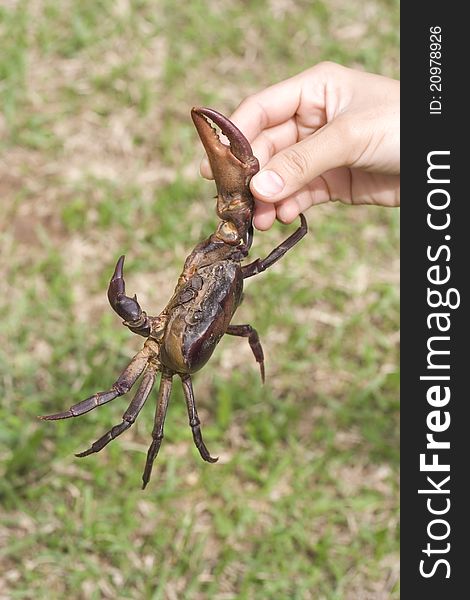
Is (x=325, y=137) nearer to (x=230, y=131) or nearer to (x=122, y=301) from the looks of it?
(x=230, y=131)

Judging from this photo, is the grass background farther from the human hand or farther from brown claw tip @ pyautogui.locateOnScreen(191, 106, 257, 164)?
brown claw tip @ pyautogui.locateOnScreen(191, 106, 257, 164)

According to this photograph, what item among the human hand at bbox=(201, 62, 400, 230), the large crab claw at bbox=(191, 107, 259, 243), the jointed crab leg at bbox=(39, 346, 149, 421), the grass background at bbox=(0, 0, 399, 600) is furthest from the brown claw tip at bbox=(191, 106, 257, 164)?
the grass background at bbox=(0, 0, 399, 600)

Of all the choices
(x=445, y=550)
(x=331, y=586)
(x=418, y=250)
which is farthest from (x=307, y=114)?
(x=331, y=586)

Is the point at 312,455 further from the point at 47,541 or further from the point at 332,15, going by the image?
the point at 332,15

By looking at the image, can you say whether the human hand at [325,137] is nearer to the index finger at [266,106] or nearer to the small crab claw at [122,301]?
the index finger at [266,106]

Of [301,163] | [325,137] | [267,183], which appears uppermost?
[325,137]

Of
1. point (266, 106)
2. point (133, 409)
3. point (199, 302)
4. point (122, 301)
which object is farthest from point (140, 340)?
point (122, 301)
